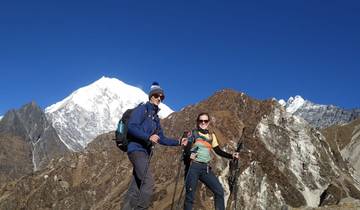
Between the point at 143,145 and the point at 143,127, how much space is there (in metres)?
0.54

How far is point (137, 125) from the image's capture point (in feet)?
51.7

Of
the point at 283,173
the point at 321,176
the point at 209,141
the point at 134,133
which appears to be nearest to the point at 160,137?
the point at 134,133

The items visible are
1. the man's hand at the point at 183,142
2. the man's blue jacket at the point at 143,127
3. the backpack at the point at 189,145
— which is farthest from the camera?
the backpack at the point at 189,145

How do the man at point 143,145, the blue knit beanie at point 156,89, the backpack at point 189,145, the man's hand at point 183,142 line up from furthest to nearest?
the backpack at point 189,145, the man's hand at point 183,142, the blue knit beanie at point 156,89, the man at point 143,145

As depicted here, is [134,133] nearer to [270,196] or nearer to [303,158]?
[270,196]

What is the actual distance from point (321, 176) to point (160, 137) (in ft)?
587

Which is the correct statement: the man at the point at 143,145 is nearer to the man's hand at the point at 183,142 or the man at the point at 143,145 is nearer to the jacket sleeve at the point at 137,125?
the jacket sleeve at the point at 137,125

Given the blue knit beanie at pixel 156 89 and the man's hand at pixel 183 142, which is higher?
the blue knit beanie at pixel 156 89

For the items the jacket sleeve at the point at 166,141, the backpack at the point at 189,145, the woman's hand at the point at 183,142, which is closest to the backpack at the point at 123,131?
the jacket sleeve at the point at 166,141

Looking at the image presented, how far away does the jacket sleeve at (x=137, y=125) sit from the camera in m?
15.6

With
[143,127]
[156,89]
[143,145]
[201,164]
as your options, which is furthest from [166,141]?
[201,164]

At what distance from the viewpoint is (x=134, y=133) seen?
15672 millimetres

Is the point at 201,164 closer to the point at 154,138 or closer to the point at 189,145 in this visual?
the point at 189,145

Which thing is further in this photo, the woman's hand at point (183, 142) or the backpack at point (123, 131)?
the woman's hand at point (183, 142)
